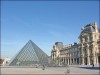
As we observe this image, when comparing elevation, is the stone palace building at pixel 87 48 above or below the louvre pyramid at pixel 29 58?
above

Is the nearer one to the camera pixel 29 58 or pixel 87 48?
pixel 29 58

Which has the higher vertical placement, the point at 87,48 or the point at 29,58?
the point at 87,48

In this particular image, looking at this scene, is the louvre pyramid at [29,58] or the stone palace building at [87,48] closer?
the louvre pyramid at [29,58]

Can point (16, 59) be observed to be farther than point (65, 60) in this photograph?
No

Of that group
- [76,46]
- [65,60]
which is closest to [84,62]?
[76,46]

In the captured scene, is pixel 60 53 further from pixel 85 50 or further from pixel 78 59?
pixel 85 50

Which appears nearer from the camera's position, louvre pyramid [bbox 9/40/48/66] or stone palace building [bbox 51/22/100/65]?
louvre pyramid [bbox 9/40/48/66]

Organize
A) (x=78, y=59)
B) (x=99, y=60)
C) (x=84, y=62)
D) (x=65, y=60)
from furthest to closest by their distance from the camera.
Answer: (x=65, y=60)
(x=78, y=59)
(x=84, y=62)
(x=99, y=60)

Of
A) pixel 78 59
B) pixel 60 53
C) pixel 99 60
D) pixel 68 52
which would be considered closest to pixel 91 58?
pixel 99 60

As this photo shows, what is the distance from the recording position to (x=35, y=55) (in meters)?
47.2

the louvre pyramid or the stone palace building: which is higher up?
the stone palace building

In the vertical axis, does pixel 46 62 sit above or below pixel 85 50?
below

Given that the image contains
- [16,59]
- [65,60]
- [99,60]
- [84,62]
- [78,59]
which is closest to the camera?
[16,59]

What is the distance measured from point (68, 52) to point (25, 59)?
6548 cm
